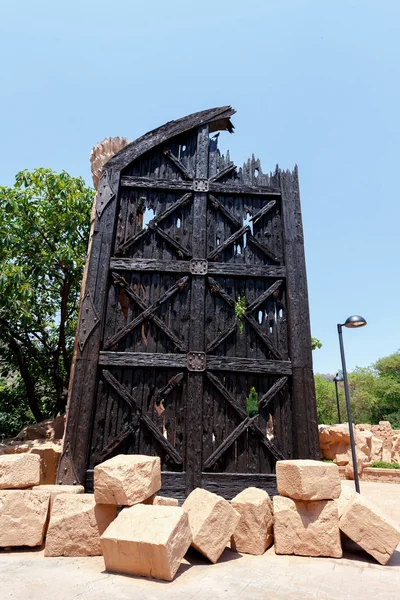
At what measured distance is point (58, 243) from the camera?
440 inches

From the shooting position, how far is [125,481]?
418 cm

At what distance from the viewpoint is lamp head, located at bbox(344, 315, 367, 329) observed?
25.2 feet

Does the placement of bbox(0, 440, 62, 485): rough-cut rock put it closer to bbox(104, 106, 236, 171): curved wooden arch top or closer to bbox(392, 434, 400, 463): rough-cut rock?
bbox(104, 106, 236, 171): curved wooden arch top

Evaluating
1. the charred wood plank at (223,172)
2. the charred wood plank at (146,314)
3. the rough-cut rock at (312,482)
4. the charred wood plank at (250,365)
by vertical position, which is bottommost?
the rough-cut rock at (312,482)

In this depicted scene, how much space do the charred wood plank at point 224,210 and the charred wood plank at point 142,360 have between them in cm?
304

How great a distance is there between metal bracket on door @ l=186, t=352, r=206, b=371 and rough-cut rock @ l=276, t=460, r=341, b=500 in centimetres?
270

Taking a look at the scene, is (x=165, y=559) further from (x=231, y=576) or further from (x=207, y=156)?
(x=207, y=156)

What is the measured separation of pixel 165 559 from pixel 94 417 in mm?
3736

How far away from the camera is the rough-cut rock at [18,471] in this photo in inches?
178

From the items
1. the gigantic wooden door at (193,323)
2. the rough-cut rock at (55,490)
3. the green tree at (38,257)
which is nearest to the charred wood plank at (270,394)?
the gigantic wooden door at (193,323)


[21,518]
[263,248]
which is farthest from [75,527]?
[263,248]

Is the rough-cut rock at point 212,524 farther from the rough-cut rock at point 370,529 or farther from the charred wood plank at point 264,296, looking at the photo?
the charred wood plank at point 264,296

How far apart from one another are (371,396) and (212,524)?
3533 cm

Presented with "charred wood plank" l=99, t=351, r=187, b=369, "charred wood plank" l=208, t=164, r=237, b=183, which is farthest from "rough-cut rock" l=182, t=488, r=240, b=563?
"charred wood plank" l=208, t=164, r=237, b=183
